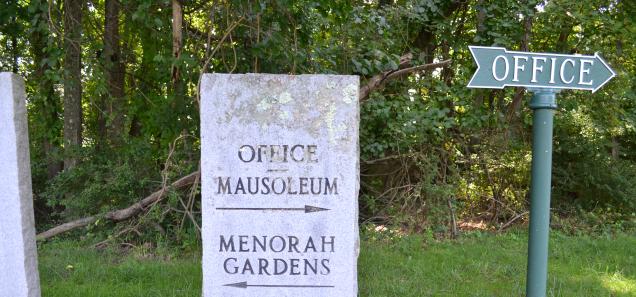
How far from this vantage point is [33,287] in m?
3.29

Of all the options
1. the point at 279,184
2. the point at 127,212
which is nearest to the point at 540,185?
the point at 279,184

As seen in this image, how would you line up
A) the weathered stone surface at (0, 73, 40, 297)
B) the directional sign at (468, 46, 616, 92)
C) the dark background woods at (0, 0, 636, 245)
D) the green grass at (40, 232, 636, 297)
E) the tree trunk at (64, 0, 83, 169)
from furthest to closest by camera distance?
the tree trunk at (64, 0, 83, 169)
the dark background woods at (0, 0, 636, 245)
the green grass at (40, 232, 636, 297)
the weathered stone surface at (0, 73, 40, 297)
the directional sign at (468, 46, 616, 92)

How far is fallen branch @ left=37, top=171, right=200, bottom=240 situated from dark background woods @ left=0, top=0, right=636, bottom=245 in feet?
0.12

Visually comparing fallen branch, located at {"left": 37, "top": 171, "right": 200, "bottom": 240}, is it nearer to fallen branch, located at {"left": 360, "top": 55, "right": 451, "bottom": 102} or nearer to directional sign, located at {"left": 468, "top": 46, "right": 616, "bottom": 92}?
fallen branch, located at {"left": 360, "top": 55, "right": 451, "bottom": 102}

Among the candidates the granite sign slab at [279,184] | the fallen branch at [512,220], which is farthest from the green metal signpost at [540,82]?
the fallen branch at [512,220]

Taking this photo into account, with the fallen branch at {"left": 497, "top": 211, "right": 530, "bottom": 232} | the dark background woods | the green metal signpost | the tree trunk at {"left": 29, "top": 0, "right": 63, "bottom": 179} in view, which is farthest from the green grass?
the tree trunk at {"left": 29, "top": 0, "right": 63, "bottom": 179}

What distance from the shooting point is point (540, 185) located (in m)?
2.96

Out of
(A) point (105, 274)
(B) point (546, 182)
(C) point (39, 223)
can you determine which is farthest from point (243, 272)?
(C) point (39, 223)

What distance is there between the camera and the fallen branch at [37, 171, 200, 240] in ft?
20.3

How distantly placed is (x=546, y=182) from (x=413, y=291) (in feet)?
6.19

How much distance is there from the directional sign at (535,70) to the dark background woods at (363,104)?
2669 mm

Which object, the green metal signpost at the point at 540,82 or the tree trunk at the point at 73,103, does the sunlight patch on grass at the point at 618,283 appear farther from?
the tree trunk at the point at 73,103

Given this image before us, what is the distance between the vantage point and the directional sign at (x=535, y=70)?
2.95 meters

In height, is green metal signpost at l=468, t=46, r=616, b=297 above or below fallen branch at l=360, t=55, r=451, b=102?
below
